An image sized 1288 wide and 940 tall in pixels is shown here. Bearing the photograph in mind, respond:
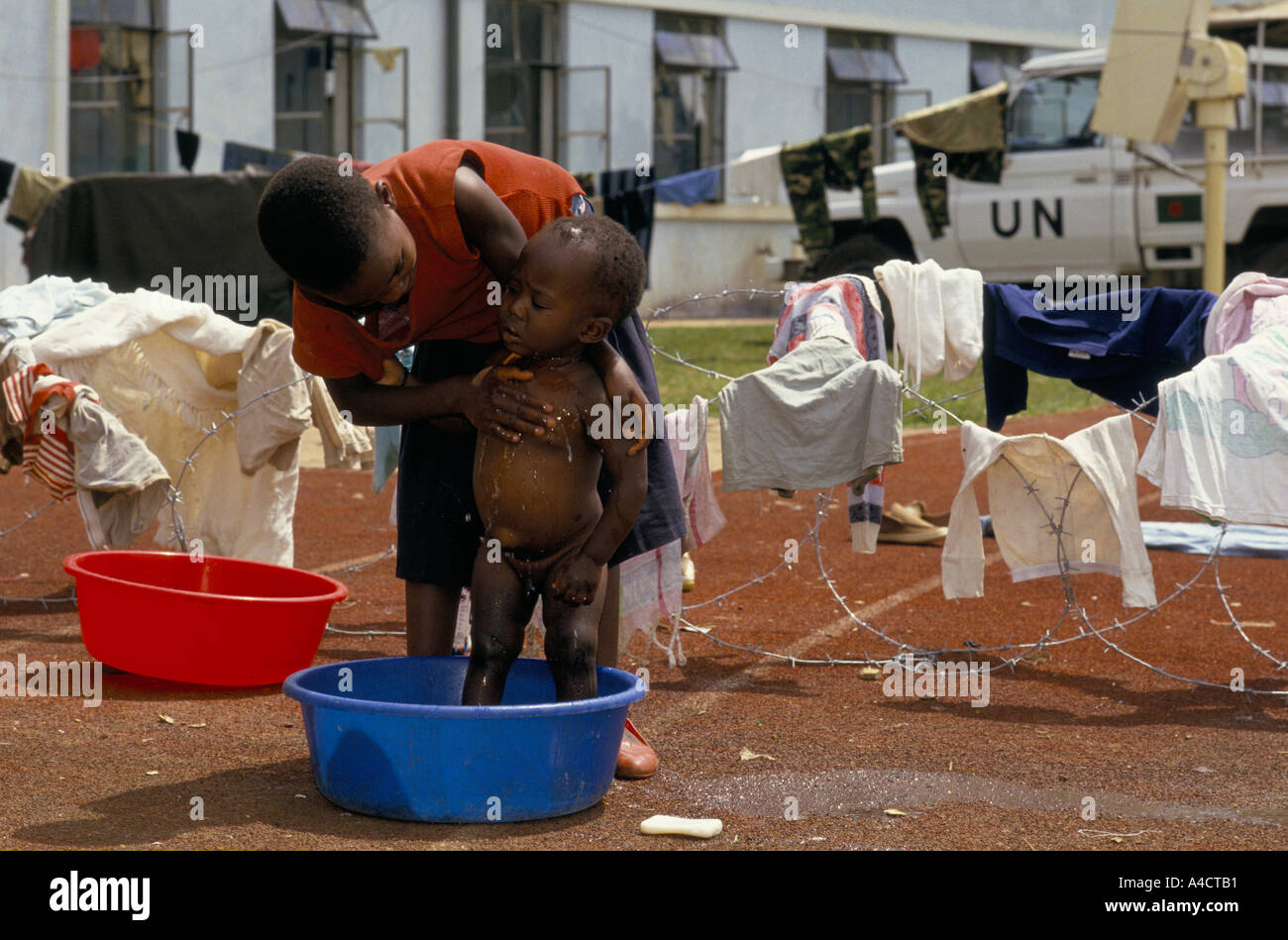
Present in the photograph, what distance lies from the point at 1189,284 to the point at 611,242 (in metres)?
14.0

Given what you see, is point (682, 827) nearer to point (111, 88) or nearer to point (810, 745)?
point (810, 745)

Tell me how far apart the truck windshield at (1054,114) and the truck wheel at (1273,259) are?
1.79 metres

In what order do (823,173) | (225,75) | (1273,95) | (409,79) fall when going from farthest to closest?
(409,79)
(225,75)
(823,173)
(1273,95)

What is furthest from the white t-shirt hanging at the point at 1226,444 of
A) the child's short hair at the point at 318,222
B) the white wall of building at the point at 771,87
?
the white wall of building at the point at 771,87

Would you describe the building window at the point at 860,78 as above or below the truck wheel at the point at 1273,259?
above

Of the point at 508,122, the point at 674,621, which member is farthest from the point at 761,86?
the point at 674,621

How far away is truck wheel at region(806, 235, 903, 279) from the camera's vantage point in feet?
53.0

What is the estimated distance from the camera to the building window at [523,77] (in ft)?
72.0

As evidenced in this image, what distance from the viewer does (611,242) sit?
130 inches

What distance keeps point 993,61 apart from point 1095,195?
12.7m

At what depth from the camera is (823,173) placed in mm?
15602

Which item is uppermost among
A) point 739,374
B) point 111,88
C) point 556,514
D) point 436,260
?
point 111,88

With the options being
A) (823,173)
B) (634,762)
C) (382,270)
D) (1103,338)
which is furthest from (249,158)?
(382,270)

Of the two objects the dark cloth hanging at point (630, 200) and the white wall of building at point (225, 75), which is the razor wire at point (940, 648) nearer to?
the dark cloth hanging at point (630, 200)
